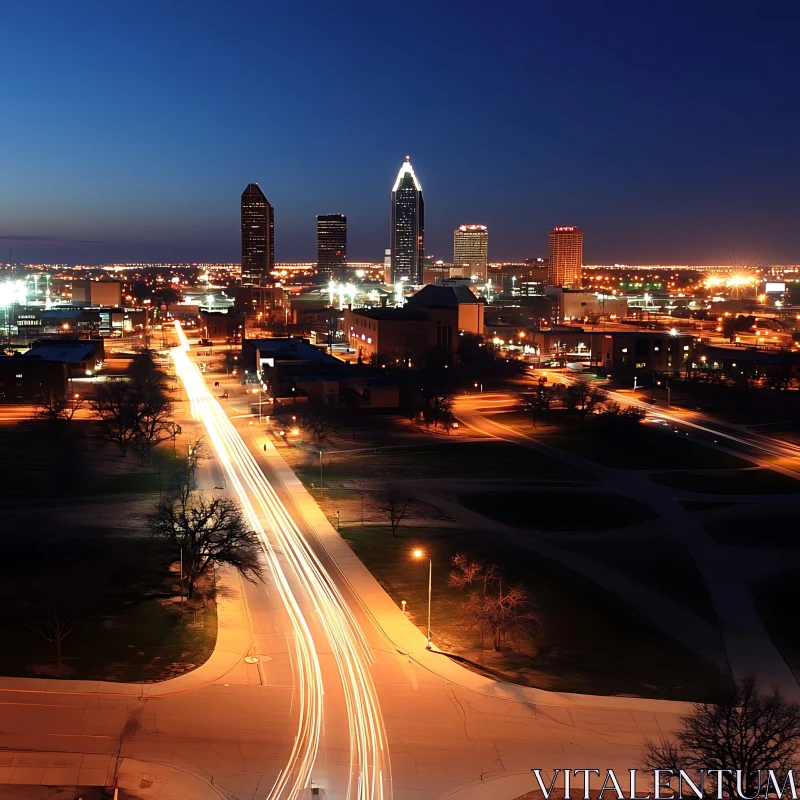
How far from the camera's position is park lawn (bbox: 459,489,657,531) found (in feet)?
88.2

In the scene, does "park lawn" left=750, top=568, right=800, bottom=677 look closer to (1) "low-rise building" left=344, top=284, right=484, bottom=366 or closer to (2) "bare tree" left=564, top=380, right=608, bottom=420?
(2) "bare tree" left=564, top=380, right=608, bottom=420

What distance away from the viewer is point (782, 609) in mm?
20328

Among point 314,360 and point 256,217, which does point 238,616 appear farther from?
point 256,217

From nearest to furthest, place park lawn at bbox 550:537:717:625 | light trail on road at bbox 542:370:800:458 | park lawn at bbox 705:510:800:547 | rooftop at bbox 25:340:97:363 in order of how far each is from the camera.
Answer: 1. park lawn at bbox 550:537:717:625
2. park lawn at bbox 705:510:800:547
3. light trail on road at bbox 542:370:800:458
4. rooftop at bbox 25:340:97:363

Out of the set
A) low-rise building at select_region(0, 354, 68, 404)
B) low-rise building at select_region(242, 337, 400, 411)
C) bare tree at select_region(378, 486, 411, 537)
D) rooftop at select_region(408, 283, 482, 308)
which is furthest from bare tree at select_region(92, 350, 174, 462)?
rooftop at select_region(408, 283, 482, 308)

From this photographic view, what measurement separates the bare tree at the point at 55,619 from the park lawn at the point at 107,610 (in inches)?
4.3

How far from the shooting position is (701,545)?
82.5 ft

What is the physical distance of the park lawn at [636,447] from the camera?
36.4m

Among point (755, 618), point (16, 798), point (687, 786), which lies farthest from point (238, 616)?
point (755, 618)

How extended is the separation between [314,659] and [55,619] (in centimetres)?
462

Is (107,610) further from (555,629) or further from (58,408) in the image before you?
(58,408)

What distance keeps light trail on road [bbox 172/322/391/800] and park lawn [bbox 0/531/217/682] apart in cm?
198

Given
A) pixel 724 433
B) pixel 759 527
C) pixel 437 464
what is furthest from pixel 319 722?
pixel 724 433

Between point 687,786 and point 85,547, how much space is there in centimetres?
1557
